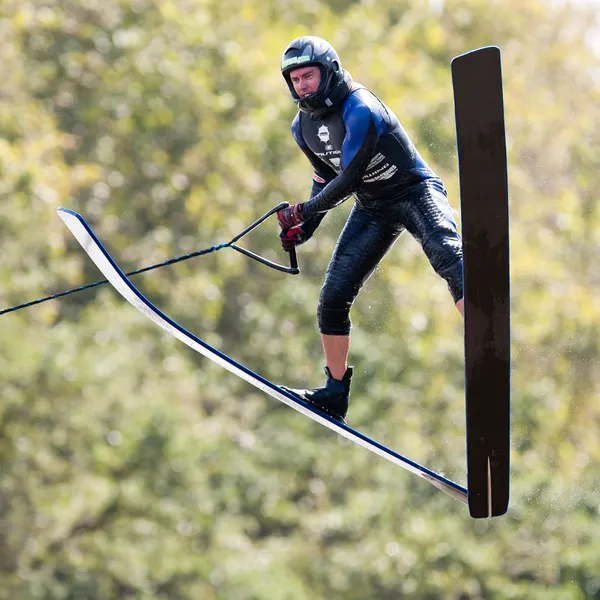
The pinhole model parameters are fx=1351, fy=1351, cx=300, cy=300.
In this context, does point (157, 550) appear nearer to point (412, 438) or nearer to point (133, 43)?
point (412, 438)

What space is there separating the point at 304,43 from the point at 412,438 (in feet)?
42.6

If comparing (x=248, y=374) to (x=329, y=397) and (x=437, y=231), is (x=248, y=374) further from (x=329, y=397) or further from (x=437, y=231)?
(x=437, y=231)

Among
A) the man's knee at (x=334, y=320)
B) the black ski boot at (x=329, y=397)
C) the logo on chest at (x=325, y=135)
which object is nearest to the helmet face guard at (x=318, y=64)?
the logo on chest at (x=325, y=135)

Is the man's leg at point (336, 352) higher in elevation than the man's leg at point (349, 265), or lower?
lower

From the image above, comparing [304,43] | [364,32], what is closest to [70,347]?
[364,32]

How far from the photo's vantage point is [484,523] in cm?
1811

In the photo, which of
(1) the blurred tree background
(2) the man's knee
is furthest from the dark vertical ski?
(1) the blurred tree background

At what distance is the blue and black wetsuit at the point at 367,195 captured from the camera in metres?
5.56

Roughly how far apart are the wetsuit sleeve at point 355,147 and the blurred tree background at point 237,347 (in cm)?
788

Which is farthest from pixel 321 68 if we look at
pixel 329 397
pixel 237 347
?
pixel 237 347

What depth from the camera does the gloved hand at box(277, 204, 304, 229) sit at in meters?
→ 5.73

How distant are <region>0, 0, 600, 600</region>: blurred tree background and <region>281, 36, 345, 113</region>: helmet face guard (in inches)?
310

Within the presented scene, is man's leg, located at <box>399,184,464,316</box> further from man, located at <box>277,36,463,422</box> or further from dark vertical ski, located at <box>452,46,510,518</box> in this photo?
dark vertical ski, located at <box>452,46,510,518</box>

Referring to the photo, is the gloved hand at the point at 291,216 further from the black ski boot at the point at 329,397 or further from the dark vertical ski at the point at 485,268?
the black ski boot at the point at 329,397
